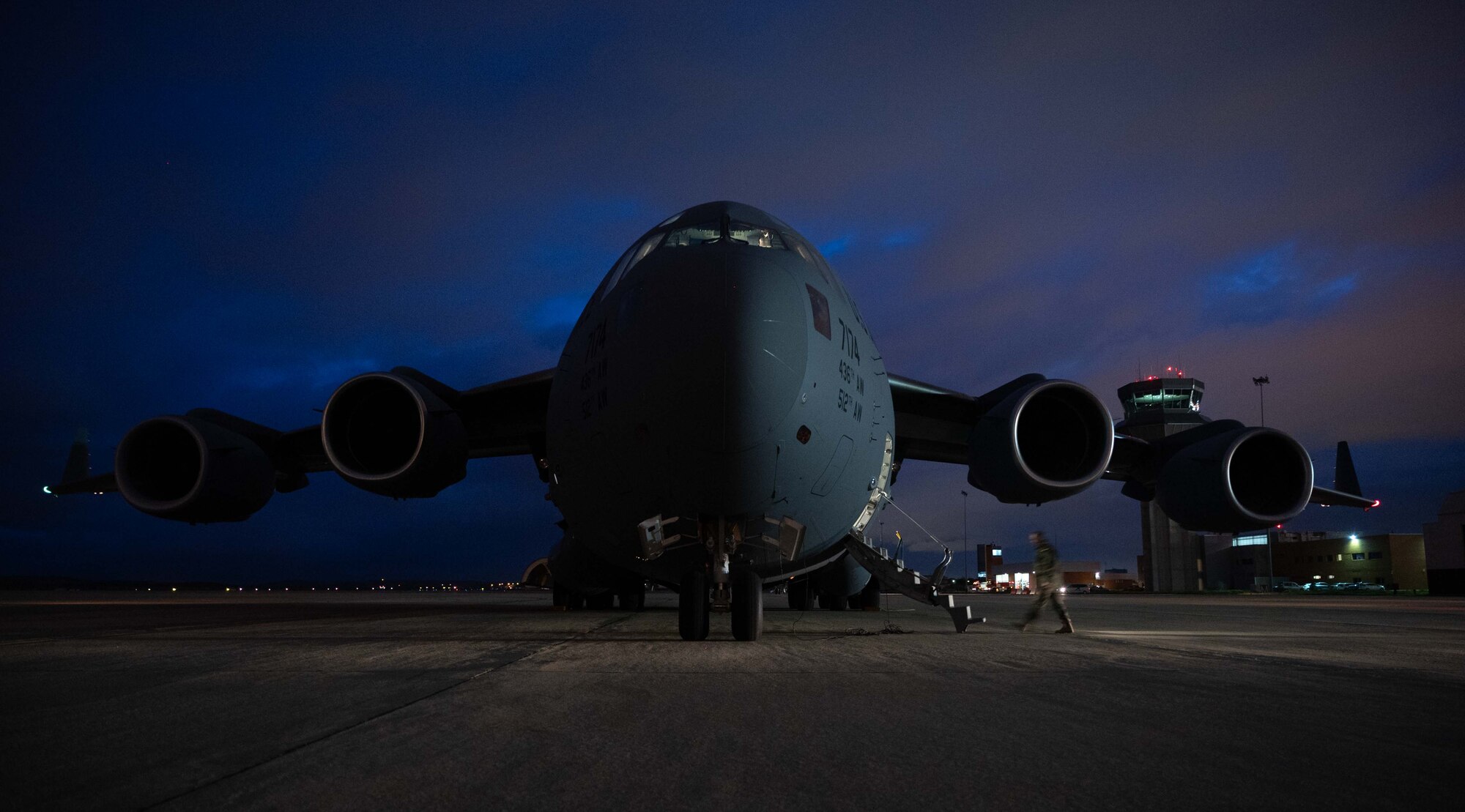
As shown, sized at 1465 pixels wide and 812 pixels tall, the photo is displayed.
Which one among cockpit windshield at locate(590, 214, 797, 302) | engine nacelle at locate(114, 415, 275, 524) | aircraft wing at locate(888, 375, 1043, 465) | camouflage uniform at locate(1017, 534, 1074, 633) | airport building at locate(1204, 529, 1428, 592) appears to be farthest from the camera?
airport building at locate(1204, 529, 1428, 592)

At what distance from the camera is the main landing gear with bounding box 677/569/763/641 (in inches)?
267

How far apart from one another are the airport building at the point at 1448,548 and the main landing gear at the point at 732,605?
45.5 meters

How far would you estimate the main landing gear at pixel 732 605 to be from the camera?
6777 millimetres

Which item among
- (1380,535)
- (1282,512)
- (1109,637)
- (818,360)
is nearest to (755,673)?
(818,360)

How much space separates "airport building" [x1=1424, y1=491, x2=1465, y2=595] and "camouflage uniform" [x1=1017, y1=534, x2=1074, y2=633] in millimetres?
41091

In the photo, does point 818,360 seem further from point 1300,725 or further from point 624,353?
point 1300,725

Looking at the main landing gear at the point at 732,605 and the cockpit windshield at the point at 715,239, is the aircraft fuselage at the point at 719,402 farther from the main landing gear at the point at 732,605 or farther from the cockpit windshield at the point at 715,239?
the main landing gear at the point at 732,605

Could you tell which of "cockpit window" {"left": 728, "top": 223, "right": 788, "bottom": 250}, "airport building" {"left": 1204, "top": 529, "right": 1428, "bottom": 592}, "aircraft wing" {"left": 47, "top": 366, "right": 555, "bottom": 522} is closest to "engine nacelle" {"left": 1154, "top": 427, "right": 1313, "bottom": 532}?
"cockpit window" {"left": 728, "top": 223, "right": 788, "bottom": 250}

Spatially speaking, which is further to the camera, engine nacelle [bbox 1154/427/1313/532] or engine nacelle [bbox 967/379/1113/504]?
engine nacelle [bbox 1154/427/1313/532]

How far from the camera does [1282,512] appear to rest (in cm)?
1018

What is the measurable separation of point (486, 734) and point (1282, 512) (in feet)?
34.1

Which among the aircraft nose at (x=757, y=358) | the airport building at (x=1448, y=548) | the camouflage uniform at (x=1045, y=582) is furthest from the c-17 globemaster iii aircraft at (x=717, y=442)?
the airport building at (x=1448, y=548)

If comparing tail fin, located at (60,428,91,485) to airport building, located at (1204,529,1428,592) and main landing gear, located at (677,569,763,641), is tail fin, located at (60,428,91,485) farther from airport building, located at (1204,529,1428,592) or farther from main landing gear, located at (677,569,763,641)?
airport building, located at (1204,529,1428,592)

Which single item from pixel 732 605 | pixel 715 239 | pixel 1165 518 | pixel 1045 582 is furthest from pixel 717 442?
pixel 1165 518
